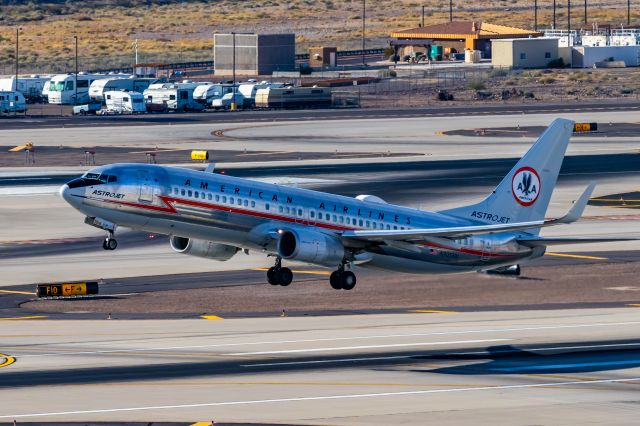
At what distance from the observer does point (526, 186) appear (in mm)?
88875

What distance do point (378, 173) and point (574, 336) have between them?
75903mm

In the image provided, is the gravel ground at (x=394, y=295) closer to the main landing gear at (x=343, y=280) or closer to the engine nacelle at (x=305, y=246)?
the main landing gear at (x=343, y=280)

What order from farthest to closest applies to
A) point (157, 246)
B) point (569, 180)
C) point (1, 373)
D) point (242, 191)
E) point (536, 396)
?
point (569, 180)
point (157, 246)
point (242, 191)
point (1, 373)
point (536, 396)

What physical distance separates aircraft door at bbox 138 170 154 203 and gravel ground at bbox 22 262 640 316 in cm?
2071

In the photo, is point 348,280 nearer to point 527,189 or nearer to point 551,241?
point 551,241

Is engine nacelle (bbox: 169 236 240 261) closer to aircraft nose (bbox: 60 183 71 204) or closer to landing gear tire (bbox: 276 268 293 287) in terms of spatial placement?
landing gear tire (bbox: 276 268 293 287)

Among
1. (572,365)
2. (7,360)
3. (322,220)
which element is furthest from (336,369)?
(7,360)

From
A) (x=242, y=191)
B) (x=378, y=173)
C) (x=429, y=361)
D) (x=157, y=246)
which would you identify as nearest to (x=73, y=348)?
(x=242, y=191)

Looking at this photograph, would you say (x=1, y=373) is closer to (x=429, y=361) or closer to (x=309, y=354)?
(x=309, y=354)

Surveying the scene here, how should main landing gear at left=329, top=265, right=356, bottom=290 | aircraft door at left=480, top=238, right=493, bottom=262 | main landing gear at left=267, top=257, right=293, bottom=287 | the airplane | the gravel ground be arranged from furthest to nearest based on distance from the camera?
the gravel ground
aircraft door at left=480, top=238, right=493, bottom=262
main landing gear at left=329, top=265, right=356, bottom=290
main landing gear at left=267, top=257, right=293, bottom=287
the airplane

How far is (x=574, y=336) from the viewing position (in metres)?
83.6

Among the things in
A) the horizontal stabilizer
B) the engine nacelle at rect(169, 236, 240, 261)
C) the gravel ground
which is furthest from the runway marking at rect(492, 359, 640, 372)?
the gravel ground

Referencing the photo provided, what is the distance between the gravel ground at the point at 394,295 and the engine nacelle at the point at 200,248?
14.0 m

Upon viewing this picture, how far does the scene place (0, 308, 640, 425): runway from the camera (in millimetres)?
62000
